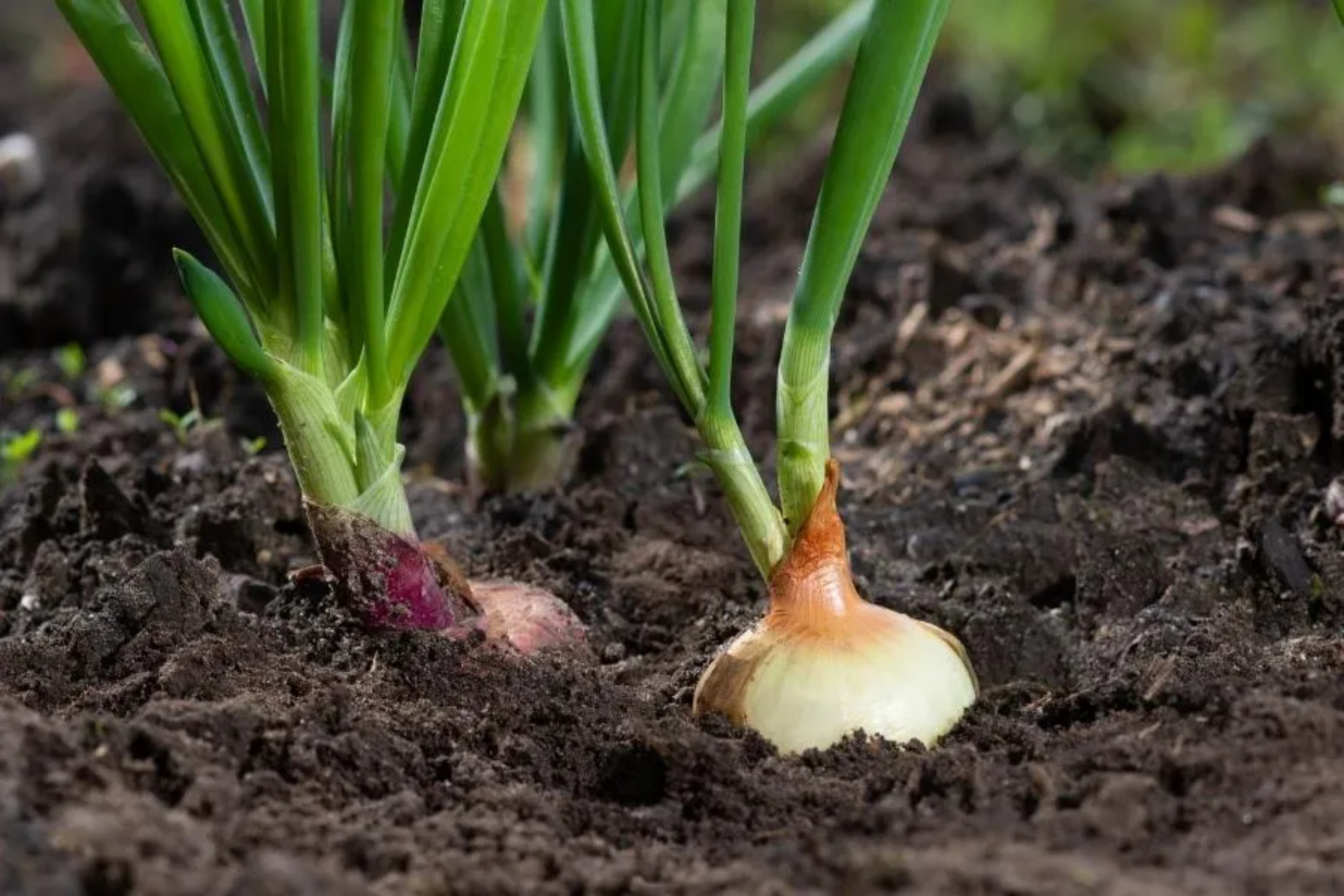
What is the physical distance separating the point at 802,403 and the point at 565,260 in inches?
18.8

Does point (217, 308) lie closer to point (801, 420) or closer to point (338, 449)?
point (338, 449)

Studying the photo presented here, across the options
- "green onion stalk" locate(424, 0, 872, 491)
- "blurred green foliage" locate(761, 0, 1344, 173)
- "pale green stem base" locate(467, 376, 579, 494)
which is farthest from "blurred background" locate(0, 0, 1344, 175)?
"pale green stem base" locate(467, 376, 579, 494)

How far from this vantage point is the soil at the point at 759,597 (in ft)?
3.43

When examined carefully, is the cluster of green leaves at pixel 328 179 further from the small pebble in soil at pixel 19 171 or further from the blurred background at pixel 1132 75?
the blurred background at pixel 1132 75

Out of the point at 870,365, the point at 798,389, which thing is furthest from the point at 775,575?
the point at 870,365

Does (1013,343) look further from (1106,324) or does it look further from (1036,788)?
(1036,788)

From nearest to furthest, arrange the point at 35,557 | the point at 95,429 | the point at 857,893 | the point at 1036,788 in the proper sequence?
the point at 857,893
the point at 1036,788
the point at 35,557
the point at 95,429

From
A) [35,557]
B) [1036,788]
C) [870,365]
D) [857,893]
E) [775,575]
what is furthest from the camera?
[870,365]

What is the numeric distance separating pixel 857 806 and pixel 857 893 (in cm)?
19

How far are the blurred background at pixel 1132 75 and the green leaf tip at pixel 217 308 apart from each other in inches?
98.9

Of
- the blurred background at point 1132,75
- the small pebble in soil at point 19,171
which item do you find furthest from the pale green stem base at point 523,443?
the blurred background at point 1132,75

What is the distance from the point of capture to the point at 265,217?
1.38 m

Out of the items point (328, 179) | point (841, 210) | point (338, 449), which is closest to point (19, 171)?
point (328, 179)

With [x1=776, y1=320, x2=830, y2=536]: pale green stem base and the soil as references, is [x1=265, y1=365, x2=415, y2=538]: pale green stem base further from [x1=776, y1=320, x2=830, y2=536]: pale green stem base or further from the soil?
[x1=776, y1=320, x2=830, y2=536]: pale green stem base
